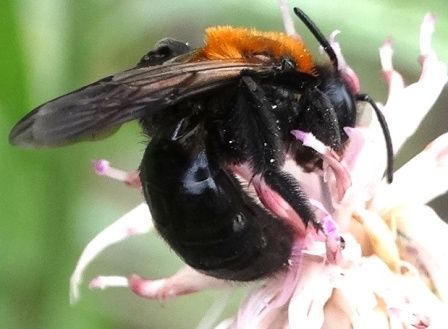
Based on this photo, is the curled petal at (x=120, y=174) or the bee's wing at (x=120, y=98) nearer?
the bee's wing at (x=120, y=98)

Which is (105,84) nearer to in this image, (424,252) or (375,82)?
(424,252)

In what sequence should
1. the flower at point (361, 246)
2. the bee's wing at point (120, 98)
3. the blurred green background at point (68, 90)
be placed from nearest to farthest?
the bee's wing at point (120, 98) → the flower at point (361, 246) → the blurred green background at point (68, 90)

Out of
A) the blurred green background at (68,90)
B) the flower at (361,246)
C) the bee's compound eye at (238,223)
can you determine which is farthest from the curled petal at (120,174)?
the blurred green background at (68,90)

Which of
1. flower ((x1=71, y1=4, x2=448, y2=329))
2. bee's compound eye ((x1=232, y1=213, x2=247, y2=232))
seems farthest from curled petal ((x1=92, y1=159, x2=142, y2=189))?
bee's compound eye ((x1=232, y1=213, x2=247, y2=232))

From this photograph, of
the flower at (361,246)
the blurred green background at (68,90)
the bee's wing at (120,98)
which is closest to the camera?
the bee's wing at (120,98)

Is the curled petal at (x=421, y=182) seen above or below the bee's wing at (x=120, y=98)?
below

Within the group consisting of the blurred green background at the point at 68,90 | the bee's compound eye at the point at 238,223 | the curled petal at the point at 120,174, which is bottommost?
the blurred green background at the point at 68,90

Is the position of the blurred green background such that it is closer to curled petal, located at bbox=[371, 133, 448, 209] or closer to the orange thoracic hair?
curled petal, located at bbox=[371, 133, 448, 209]

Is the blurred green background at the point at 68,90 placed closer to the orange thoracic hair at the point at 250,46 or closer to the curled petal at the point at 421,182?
the curled petal at the point at 421,182
